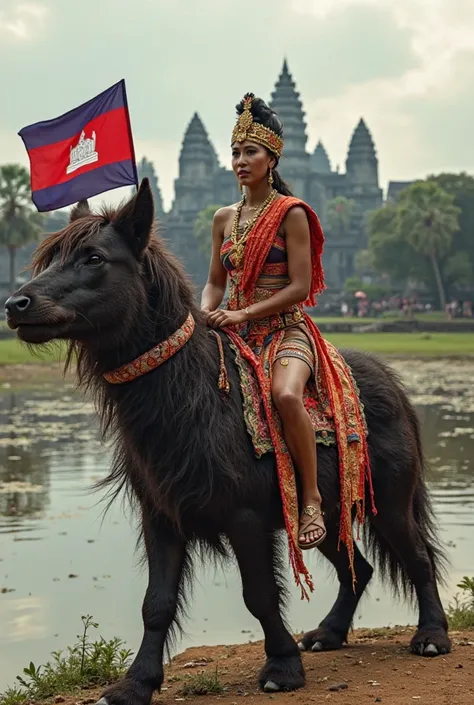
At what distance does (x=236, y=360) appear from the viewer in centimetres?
523

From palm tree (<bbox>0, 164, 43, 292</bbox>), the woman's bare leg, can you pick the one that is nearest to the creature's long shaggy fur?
the woman's bare leg

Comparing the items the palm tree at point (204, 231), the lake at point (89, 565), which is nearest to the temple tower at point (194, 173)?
the palm tree at point (204, 231)

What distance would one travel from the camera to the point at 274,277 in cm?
536

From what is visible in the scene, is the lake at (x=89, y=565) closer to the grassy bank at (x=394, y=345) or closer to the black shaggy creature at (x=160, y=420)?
the black shaggy creature at (x=160, y=420)

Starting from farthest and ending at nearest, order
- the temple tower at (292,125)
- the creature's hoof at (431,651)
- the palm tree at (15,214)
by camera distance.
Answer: the temple tower at (292,125)
the palm tree at (15,214)
the creature's hoof at (431,651)

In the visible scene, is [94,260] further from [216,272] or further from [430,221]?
[430,221]

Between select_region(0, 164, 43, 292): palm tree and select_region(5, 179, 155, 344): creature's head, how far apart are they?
172 feet

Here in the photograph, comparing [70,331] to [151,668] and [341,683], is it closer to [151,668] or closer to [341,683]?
[151,668]

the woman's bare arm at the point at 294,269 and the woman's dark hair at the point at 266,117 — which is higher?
the woman's dark hair at the point at 266,117

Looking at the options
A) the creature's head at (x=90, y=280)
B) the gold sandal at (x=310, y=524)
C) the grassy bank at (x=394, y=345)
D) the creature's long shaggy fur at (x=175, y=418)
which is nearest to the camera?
the creature's head at (x=90, y=280)

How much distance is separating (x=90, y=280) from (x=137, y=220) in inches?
13.1

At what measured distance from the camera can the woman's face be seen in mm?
5352

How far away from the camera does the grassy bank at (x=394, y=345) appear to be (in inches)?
1249

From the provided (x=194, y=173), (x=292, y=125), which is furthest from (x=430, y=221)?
(x=194, y=173)
